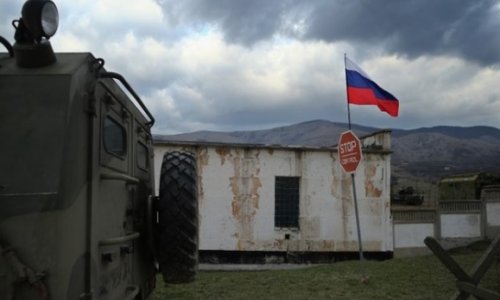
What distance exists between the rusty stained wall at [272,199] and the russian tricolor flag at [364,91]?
5.89 m

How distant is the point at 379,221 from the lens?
59.6ft

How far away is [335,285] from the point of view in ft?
35.2

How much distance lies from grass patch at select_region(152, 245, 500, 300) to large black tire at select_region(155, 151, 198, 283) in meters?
5.04

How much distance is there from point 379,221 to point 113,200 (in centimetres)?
1547

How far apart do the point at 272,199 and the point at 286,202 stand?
1.71ft

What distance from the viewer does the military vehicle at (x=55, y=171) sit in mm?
2820

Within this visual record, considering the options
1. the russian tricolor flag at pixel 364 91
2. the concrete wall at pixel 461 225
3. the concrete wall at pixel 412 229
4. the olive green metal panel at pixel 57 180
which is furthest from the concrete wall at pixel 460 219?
the olive green metal panel at pixel 57 180

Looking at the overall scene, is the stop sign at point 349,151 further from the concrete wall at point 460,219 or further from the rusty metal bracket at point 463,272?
the concrete wall at point 460,219

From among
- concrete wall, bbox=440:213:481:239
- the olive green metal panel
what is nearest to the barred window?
concrete wall, bbox=440:213:481:239

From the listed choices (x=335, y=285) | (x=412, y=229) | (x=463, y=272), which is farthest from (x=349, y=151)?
(x=412, y=229)

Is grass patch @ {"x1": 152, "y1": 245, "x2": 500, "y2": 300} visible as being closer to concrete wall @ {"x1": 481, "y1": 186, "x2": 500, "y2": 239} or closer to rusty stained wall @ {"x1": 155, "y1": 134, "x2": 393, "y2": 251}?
rusty stained wall @ {"x1": 155, "y1": 134, "x2": 393, "y2": 251}

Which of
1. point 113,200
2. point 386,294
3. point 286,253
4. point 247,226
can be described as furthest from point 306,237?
point 113,200

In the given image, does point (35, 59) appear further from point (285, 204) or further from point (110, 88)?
point (285, 204)

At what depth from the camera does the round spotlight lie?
2.98 metres
